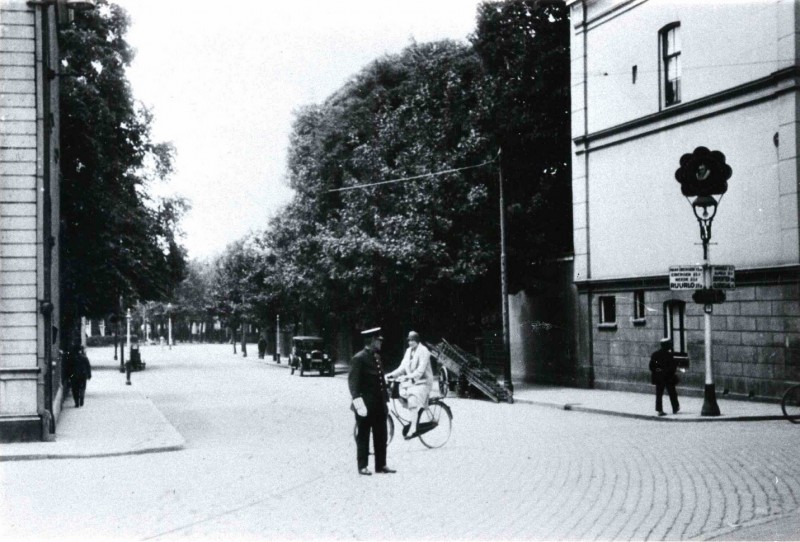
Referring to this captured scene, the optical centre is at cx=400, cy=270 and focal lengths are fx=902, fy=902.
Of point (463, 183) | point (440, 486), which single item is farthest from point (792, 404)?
point (463, 183)

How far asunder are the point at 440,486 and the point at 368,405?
1.65m

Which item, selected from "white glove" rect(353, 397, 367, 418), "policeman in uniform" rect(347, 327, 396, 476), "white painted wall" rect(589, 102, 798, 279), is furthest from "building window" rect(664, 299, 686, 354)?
"white glove" rect(353, 397, 367, 418)

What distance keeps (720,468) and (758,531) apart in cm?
362

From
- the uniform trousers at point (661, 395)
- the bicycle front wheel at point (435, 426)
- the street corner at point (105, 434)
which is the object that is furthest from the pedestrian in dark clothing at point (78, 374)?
the uniform trousers at point (661, 395)

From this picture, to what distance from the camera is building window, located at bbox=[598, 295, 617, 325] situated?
2536 centimetres

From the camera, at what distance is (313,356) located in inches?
1553

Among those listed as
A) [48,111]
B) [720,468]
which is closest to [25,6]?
[48,111]

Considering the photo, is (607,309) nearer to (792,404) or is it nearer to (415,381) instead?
(792,404)

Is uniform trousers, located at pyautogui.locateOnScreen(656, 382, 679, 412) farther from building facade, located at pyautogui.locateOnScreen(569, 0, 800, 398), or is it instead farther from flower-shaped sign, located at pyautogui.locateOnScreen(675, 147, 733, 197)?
flower-shaped sign, located at pyautogui.locateOnScreen(675, 147, 733, 197)

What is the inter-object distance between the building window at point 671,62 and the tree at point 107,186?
15.4m

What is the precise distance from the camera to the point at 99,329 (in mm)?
100500

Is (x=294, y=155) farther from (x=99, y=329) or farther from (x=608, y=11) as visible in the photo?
(x=99, y=329)

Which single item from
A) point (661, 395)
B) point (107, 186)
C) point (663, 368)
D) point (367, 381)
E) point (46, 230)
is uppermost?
point (107, 186)

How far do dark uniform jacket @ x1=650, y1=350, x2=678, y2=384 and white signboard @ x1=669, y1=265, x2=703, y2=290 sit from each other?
4.49 ft
